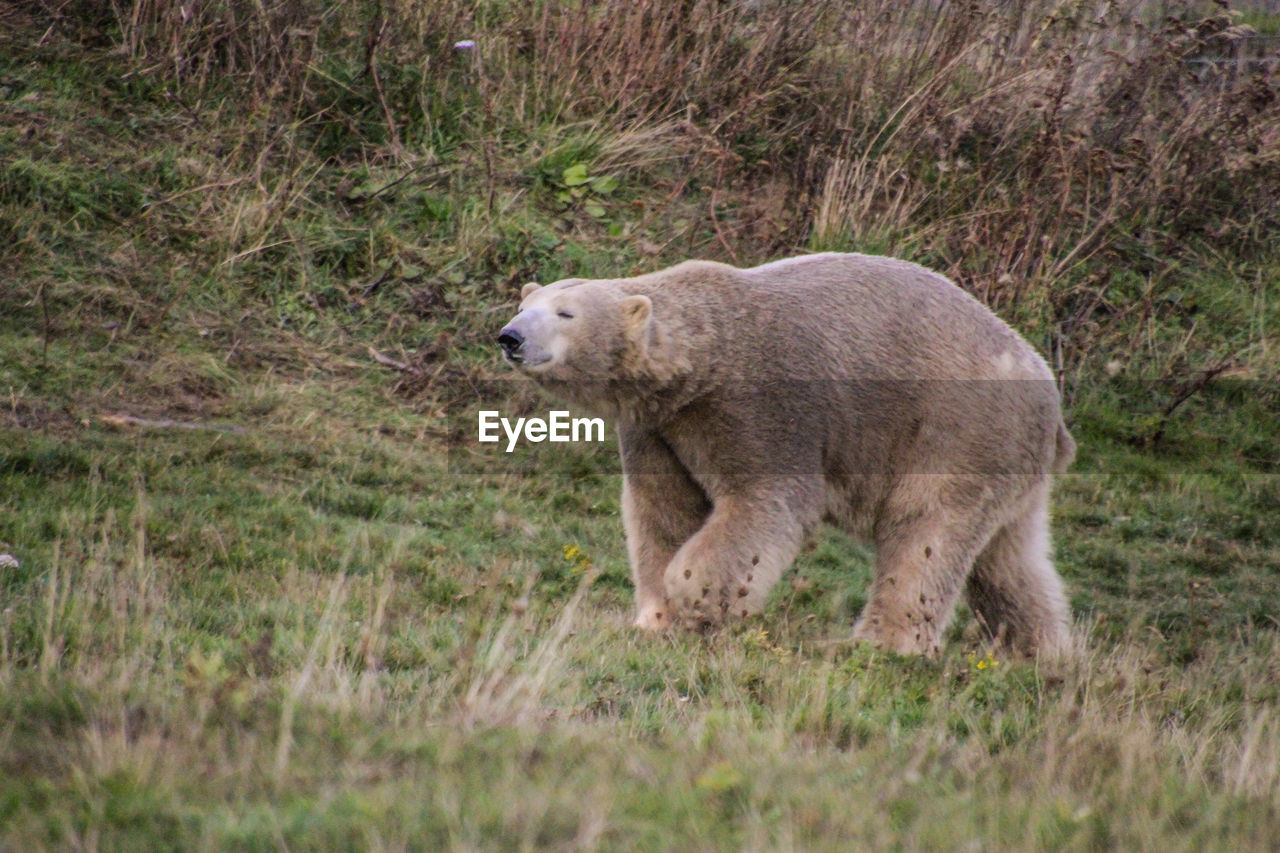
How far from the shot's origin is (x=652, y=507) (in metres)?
6.75

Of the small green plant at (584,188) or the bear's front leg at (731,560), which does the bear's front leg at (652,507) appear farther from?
the small green plant at (584,188)

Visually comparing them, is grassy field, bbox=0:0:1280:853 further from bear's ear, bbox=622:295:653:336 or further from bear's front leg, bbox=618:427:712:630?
bear's ear, bbox=622:295:653:336

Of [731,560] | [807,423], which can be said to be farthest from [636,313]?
[731,560]

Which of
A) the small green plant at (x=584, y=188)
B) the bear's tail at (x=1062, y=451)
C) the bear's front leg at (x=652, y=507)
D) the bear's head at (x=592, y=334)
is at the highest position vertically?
the bear's head at (x=592, y=334)

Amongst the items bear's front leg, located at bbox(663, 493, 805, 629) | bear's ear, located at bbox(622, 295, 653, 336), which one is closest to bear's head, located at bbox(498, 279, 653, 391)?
bear's ear, located at bbox(622, 295, 653, 336)

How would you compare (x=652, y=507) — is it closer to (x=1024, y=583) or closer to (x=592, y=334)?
(x=592, y=334)

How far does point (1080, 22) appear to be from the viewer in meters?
12.9

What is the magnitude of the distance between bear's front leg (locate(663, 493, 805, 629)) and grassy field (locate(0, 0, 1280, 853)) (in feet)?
0.68

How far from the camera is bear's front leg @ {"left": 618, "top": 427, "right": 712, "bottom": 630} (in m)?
6.71

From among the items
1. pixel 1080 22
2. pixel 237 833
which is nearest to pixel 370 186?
pixel 1080 22

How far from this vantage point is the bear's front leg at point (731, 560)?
6242 millimetres

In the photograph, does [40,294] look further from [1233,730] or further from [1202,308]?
[1202,308]

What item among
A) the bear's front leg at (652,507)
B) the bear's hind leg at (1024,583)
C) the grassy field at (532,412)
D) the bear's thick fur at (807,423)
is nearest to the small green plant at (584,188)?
the grassy field at (532,412)

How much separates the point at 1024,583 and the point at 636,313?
2615 mm
